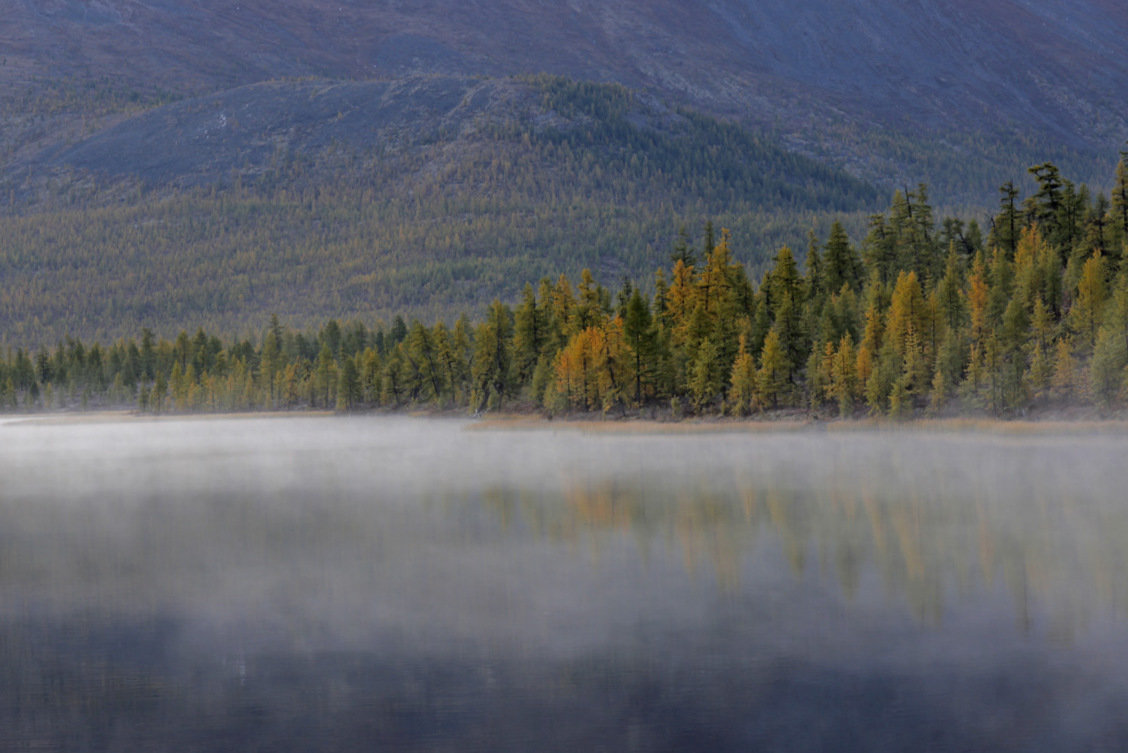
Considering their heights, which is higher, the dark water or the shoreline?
the shoreline

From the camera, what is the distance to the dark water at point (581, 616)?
19.8 metres

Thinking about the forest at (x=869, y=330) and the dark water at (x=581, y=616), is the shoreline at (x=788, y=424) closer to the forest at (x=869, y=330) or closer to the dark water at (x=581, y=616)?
the forest at (x=869, y=330)

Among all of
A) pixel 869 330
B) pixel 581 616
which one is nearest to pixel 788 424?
pixel 869 330

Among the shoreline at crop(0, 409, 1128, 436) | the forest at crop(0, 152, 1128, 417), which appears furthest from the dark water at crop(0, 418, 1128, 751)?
the forest at crop(0, 152, 1128, 417)

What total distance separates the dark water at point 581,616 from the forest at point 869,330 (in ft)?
113

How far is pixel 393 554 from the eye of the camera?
36.8m

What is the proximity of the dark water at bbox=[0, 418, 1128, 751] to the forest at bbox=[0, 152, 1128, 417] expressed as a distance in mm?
34371

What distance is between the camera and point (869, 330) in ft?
317

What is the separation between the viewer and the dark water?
64.8ft

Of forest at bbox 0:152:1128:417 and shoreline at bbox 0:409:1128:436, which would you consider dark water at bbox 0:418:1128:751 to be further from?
forest at bbox 0:152:1128:417

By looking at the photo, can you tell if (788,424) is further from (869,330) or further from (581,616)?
(581,616)

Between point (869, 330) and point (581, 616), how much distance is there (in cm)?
7443

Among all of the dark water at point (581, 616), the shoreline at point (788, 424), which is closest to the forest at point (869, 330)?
the shoreline at point (788, 424)

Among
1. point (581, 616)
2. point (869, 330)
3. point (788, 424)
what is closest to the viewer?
point (581, 616)
